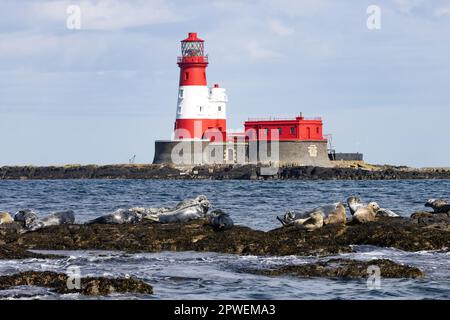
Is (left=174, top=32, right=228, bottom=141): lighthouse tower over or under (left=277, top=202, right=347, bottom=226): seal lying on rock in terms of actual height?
over

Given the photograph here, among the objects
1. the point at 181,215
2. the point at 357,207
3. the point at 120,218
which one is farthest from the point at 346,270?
the point at 120,218

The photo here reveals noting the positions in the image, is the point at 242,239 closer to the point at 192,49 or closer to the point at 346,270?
the point at 346,270

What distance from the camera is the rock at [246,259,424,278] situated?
539 inches

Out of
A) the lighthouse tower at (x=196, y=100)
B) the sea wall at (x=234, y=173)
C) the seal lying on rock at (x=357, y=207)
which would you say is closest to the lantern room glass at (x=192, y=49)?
the lighthouse tower at (x=196, y=100)

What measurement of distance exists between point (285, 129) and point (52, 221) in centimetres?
4886

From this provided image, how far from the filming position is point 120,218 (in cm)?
2127

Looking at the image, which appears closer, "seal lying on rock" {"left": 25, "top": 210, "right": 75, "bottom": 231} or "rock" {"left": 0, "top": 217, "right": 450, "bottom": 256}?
"rock" {"left": 0, "top": 217, "right": 450, "bottom": 256}

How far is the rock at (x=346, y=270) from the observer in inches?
539

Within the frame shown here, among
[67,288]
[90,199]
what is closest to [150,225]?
[67,288]

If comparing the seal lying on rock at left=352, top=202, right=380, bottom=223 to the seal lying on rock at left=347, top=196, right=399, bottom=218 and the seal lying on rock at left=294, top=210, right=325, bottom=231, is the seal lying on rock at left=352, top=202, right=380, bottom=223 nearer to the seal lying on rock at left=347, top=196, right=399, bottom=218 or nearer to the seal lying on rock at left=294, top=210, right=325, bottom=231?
the seal lying on rock at left=347, top=196, right=399, bottom=218

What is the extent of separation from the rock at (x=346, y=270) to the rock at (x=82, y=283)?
8.53 ft

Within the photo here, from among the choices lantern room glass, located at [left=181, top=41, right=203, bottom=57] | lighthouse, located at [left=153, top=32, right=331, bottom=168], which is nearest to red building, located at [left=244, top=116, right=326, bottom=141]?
lighthouse, located at [left=153, top=32, right=331, bottom=168]

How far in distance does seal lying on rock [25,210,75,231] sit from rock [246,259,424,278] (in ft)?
24.2
